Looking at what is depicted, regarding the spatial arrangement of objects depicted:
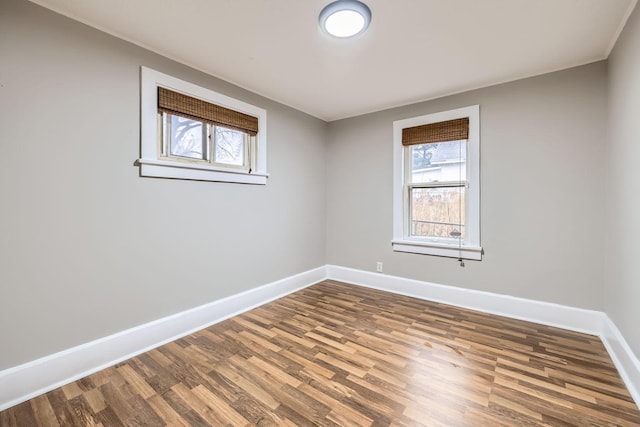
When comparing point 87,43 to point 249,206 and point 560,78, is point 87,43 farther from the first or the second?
point 560,78

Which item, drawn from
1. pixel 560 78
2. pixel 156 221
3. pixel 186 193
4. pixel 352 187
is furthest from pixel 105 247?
pixel 560 78

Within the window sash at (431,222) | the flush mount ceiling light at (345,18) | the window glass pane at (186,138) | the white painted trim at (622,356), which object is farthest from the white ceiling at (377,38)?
the white painted trim at (622,356)

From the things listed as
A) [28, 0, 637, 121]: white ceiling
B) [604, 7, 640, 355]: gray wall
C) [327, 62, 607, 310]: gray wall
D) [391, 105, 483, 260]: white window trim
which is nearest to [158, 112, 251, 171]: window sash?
[28, 0, 637, 121]: white ceiling

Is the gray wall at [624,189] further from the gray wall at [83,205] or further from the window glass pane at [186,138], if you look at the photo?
the window glass pane at [186,138]

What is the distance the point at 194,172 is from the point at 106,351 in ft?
5.16

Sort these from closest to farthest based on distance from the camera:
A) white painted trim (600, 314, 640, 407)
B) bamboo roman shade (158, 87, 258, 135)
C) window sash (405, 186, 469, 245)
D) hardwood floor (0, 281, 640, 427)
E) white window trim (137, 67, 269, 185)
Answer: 1. hardwood floor (0, 281, 640, 427)
2. white painted trim (600, 314, 640, 407)
3. white window trim (137, 67, 269, 185)
4. bamboo roman shade (158, 87, 258, 135)
5. window sash (405, 186, 469, 245)

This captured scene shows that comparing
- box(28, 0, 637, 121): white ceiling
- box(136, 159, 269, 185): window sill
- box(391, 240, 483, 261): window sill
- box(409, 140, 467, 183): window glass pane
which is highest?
box(28, 0, 637, 121): white ceiling

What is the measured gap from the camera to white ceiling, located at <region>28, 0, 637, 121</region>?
5.80ft

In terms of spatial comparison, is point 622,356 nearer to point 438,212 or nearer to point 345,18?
point 438,212

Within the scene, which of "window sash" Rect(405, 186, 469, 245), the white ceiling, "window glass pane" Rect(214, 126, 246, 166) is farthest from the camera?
"window sash" Rect(405, 186, 469, 245)

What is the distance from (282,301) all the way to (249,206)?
124 cm

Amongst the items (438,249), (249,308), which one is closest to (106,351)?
(249,308)

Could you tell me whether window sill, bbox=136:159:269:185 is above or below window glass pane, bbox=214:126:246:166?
below

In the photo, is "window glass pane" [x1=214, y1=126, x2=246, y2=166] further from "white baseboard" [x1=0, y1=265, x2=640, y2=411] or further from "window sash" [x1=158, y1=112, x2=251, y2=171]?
"white baseboard" [x1=0, y1=265, x2=640, y2=411]
